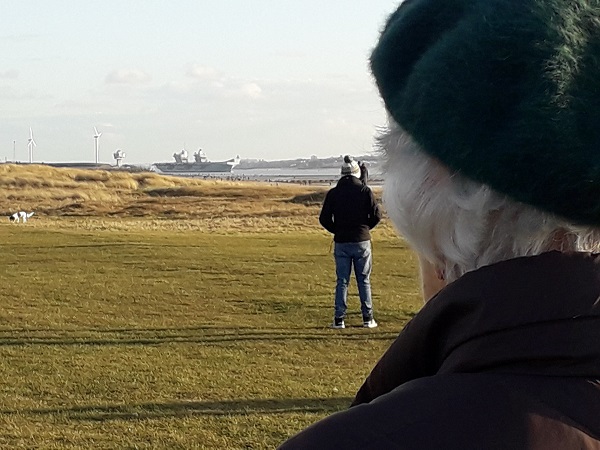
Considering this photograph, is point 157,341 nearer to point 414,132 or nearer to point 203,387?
point 203,387

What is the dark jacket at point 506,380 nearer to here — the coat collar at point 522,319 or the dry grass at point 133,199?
the coat collar at point 522,319

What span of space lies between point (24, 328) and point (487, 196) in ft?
31.9

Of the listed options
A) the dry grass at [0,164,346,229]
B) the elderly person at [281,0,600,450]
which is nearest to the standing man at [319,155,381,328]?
the elderly person at [281,0,600,450]

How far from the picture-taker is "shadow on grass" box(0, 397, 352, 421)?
20.9 feet

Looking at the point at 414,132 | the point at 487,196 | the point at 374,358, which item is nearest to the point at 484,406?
the point at 487,196

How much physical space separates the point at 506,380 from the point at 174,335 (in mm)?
8821

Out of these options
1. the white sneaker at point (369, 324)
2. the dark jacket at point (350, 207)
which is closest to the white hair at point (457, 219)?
the dark jacket at point (350, 207)

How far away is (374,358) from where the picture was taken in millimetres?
8336

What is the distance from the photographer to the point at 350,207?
920 cm

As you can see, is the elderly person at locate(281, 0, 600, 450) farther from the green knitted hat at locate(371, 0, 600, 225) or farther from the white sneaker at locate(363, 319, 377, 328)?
the white sneaker at locate(363, 319, 377, 328)

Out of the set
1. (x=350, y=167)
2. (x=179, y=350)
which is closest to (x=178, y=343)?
(x=179, y=350)

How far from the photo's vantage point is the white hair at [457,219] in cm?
127

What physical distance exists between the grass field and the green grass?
2 centimetres

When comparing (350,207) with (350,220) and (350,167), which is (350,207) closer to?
(350,220)
